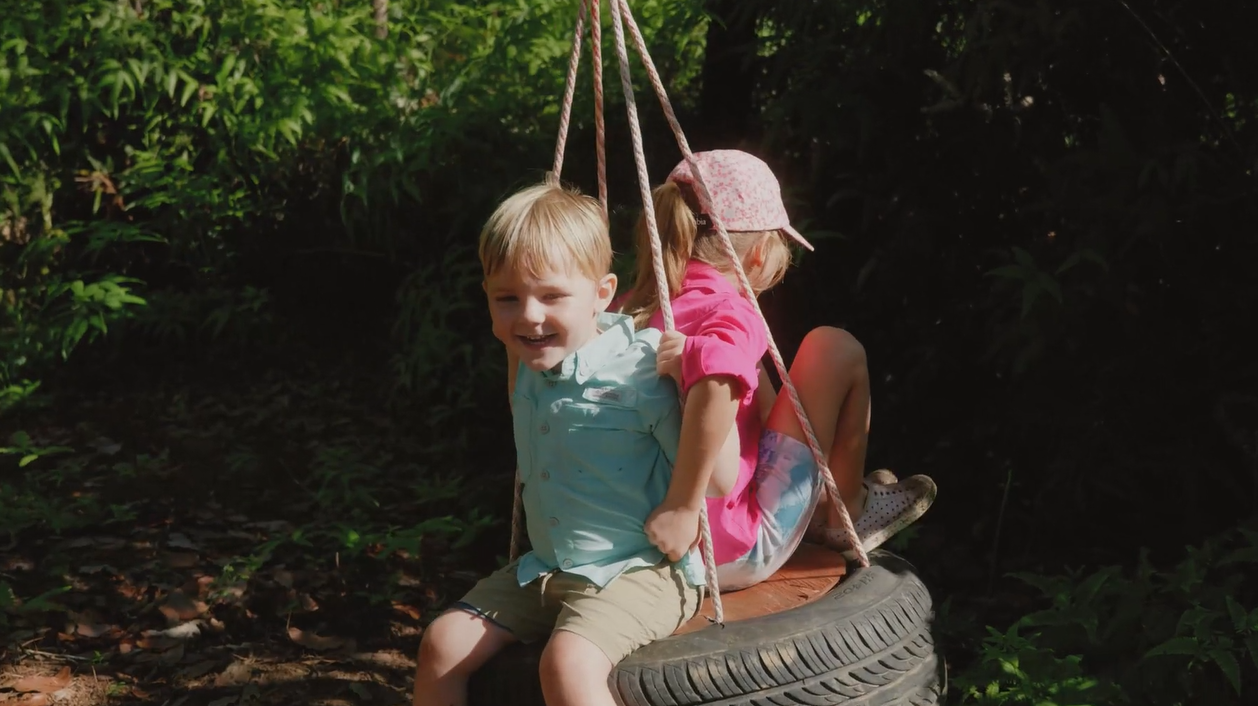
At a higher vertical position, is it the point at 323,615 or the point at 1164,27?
the point at 1164,27

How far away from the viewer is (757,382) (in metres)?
2.83

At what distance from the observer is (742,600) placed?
2.92m

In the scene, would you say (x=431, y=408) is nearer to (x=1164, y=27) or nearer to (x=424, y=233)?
(x=424, y=233)

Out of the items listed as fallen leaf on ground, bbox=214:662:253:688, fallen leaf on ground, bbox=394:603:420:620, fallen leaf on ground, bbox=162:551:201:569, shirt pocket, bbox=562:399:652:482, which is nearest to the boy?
shirt pocket, bbox=562:399:652:482

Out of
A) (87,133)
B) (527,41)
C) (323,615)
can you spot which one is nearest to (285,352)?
(87,133)

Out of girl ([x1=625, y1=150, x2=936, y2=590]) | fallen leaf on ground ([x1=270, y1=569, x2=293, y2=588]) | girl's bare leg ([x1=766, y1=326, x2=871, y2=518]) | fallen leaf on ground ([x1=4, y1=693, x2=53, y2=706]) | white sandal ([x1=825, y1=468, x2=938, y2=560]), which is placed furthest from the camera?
fallen leaf on ground ([x1=270, y1=569, x2=293, y2=588])

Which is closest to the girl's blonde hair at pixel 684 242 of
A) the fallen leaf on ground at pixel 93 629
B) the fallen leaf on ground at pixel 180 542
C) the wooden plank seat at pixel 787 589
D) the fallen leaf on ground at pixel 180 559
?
the wooden plank seat at pixel 787 589

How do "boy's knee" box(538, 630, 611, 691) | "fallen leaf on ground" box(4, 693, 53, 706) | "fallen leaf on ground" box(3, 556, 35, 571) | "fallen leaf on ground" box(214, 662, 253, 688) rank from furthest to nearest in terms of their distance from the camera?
"fallen leaf on ground" box(3, 556, 35, 571), "fallen leaf on ground" box(214, 662, 253, 688), "fallen leaf on ground" box(4, 693, 53, 706), "boy's knee" box(538, 630, 611, 691)

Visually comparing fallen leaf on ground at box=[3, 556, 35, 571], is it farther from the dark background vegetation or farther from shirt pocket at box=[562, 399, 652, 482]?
shirt pocket at box=[562, 399, 652, 482]

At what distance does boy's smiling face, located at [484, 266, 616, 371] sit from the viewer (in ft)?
8.67

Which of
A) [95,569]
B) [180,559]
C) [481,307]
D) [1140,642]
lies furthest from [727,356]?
[481,307]

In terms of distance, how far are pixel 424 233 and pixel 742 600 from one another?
452 centimetres

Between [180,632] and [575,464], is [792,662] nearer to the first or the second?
[575,464]

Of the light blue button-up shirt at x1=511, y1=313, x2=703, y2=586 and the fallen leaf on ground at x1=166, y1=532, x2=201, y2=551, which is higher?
the light blue button-up shirt at x1=511, y1=313, x2=703, y2=586
